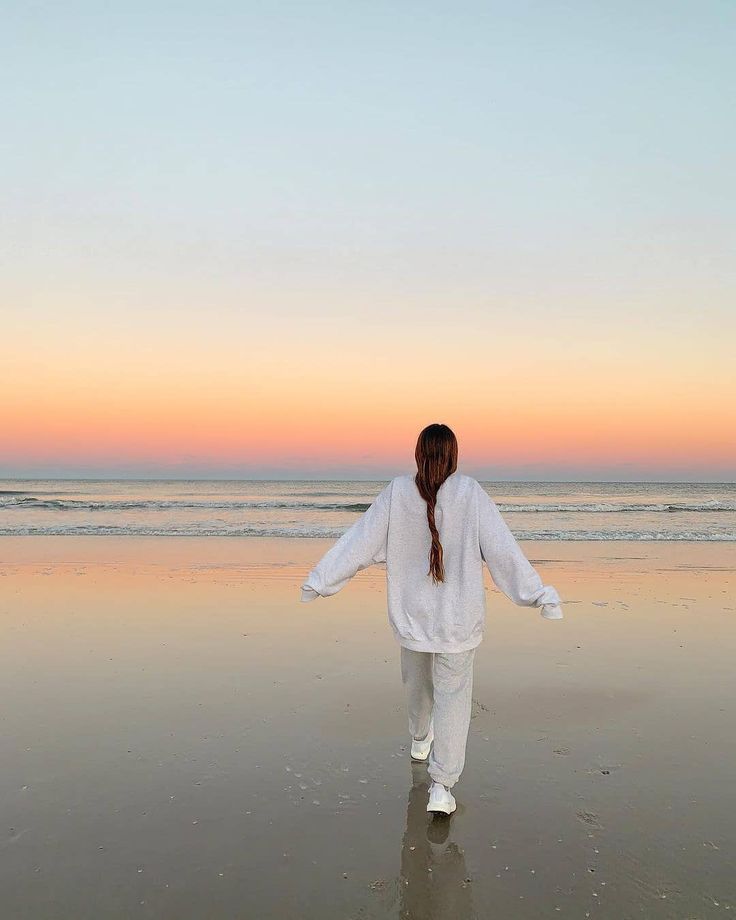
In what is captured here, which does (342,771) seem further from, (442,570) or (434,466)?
(434,466)

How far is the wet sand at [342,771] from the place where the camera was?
109 inches

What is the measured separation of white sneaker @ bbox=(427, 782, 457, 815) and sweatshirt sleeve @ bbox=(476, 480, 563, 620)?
88 centimetres

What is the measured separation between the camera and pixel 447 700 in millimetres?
3482

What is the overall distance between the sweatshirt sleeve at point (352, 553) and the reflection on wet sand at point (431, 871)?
1047mm

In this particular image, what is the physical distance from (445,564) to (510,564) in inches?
11.5

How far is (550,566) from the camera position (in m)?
11.4

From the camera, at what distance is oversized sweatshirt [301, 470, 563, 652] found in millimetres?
3473

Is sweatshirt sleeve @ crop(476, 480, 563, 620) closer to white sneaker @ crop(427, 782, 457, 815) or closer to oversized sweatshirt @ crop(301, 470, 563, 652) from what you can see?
oversized sweatshirt @ crop(301, 470, 563, 652)

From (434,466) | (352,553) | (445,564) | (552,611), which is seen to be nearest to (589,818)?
(552,611)

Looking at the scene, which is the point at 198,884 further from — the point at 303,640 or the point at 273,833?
the point at 303,640

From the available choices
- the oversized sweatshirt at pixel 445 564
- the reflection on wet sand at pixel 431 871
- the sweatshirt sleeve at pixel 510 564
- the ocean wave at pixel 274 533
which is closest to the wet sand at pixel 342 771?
the reflection on wet sand at pixel 431 871

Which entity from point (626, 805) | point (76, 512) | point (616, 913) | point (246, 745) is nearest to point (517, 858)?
point (616, 913)

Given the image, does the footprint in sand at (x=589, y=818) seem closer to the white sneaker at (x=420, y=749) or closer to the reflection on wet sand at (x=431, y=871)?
the reflection on wet sand at (x=431, y=871)

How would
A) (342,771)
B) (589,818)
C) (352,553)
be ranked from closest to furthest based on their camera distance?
(589,818), (352,553), (342,771)
